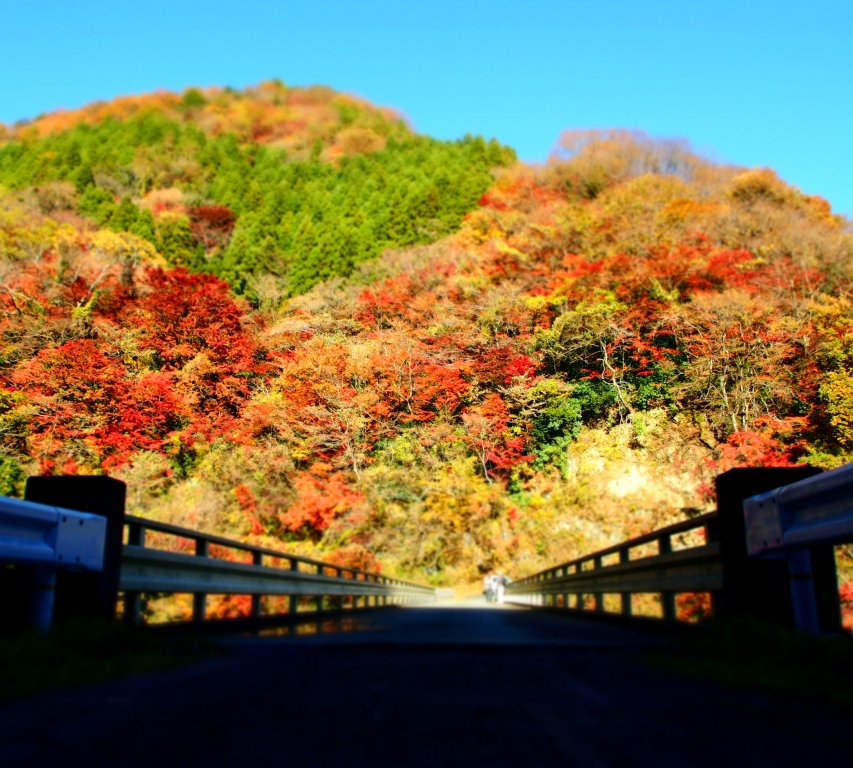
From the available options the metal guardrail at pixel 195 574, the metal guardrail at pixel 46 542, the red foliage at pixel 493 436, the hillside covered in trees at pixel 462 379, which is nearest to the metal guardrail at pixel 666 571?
the metal guardrail at pixel 195 574

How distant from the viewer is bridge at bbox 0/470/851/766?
1.95 m

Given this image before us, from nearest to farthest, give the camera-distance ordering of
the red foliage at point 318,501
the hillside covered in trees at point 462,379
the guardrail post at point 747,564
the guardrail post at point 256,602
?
the guardrail post at point 747,564, the guardrail post at point 256,602, the hillside covered in trees at point 462,379, the red foliage at point 318,501

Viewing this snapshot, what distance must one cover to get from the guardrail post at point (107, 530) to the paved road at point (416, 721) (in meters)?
1.33

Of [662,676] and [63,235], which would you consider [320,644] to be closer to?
[662,676]

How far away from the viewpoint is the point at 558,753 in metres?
1.92

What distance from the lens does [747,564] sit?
4.73 m

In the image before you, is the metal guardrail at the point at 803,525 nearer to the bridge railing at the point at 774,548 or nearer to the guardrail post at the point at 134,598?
the bridge railing at the point at 774,548

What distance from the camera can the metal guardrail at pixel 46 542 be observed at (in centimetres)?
374

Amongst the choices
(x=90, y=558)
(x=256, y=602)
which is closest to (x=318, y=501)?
(x=256, y=602)

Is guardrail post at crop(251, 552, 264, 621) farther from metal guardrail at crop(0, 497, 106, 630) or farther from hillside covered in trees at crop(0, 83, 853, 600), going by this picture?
hillside covered in trees at crop(0, 83, 853, 600)

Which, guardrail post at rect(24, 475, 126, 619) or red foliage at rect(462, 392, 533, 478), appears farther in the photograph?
red foliage at rect(462, 392, 533, 478)

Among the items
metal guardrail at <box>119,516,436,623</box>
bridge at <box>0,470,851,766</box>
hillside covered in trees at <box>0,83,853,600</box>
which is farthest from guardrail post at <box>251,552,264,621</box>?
hillside covered in trees at <box>0,83,853,600</box>

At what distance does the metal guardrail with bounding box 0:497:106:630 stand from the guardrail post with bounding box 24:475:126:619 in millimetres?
185

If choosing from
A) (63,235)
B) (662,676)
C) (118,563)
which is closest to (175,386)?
(63,235)
